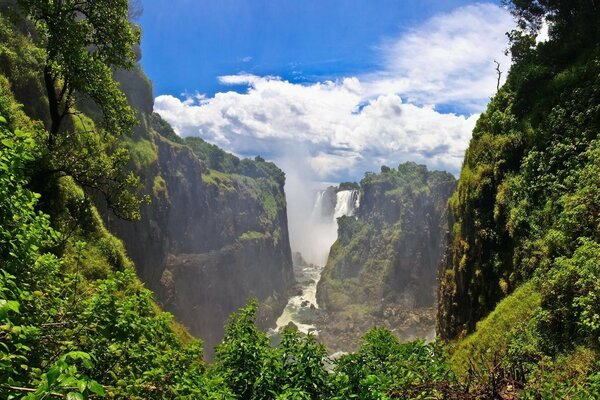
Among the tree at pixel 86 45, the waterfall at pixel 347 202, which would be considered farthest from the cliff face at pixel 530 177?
the waterfall at pixel 347 202

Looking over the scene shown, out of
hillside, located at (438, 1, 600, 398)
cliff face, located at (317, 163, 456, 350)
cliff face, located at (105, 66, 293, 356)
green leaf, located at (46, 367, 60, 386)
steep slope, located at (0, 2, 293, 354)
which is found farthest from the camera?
cliff face, located at (317, 163, 456, 350)

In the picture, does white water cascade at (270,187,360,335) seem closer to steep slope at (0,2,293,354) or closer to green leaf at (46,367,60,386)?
steep slope at (0,2,293,354)

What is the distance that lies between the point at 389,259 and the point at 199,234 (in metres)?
53.9

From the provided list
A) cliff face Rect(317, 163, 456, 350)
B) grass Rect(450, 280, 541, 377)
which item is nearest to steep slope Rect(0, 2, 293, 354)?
cliff face Rect(317, 163, 456, 350)

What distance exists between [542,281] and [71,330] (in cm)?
1919

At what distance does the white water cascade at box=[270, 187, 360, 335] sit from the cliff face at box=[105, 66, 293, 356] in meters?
5.62

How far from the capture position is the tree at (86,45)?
15.1 meters

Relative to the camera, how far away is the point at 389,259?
11594cm

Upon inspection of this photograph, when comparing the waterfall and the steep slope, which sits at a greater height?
the waterfall

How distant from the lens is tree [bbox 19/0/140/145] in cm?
1512

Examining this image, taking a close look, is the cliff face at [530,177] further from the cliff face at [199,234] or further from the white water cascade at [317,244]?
the white water cascade at [317,244]

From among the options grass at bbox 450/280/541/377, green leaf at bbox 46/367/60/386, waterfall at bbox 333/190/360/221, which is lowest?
grass at bbox 450/280/541/377

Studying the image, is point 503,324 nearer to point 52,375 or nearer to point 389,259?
point 52,375

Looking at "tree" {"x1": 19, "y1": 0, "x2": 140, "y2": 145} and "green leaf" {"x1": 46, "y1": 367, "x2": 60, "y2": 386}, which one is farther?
"tree" {"x1": 19, "y1": 0, "x2": 140, "y2": 145}
